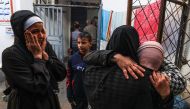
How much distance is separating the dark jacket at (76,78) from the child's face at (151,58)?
4.52 ft

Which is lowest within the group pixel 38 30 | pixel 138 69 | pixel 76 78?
pixel 76 78

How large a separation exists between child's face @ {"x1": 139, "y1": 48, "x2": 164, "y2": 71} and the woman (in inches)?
1.4

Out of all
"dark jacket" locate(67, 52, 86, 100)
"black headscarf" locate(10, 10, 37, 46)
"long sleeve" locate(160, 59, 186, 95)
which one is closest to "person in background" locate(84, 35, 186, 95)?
"long sleeve" locate(160, 59, 186, 95)

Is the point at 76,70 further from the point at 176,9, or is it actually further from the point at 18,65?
the point at 176,9

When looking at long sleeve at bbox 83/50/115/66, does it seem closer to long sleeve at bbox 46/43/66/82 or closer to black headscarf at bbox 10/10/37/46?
long sleeve at bbox 46/43/66/82

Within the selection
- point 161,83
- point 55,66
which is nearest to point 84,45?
point 55,66

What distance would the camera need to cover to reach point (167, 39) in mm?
3586

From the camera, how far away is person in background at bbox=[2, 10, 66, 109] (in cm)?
187

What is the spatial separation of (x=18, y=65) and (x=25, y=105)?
0.31m

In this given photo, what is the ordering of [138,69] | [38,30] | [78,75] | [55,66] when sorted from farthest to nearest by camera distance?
[78,75], [55,66], [38,30], [138,69]

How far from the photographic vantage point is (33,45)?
1.93 metres

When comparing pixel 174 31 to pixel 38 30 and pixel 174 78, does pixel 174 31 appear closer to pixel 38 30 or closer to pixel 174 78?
pixel 174 78

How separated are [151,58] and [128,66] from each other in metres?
0.14

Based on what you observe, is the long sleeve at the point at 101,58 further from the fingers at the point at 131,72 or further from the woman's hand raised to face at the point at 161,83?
the woman's hand raised to face at the point at 161,83
